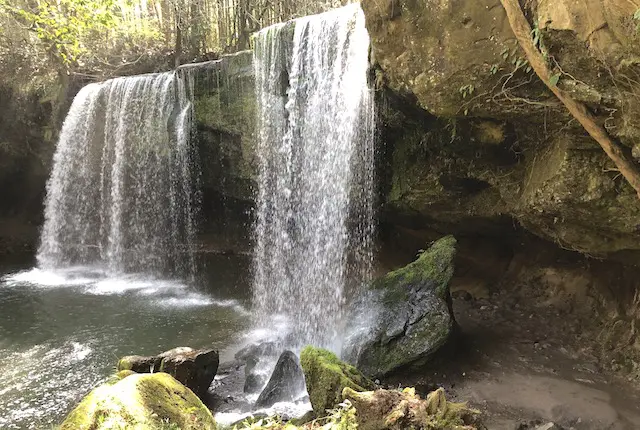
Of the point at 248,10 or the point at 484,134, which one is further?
the point at 248,10

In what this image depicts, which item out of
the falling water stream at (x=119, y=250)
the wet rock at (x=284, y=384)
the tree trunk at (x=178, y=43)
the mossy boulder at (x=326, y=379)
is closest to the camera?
the mossy boulder at (x=326, y=379)

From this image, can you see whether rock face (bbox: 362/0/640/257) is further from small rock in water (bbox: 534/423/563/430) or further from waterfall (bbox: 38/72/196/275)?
waterfall (bbox: 38/72/196/275)

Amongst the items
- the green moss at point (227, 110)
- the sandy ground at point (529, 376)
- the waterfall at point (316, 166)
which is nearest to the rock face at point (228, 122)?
the green moss at point (227, 110)

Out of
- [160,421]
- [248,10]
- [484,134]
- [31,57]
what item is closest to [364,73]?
[484,134]

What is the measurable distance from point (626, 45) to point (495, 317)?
4.69 metres

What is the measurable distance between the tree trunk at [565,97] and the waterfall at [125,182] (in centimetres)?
864

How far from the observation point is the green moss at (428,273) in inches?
246

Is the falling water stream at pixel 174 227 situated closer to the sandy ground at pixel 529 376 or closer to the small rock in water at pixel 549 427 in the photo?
the sandy ground at pixel 529 376

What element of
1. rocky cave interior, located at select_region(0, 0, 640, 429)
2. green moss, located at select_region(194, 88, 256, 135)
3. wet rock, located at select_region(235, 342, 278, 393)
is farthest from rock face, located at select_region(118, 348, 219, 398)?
green moss, located at select_region(194, 88, 256, 135)

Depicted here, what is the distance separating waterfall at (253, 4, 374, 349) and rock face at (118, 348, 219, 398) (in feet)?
5.68

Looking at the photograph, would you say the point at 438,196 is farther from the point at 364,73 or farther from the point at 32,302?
the point at 32,302

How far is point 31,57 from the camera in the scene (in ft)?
45.9

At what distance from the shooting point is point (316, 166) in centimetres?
848

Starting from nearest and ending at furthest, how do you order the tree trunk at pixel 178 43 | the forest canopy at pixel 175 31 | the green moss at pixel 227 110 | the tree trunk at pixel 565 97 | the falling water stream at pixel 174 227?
the tree trunk at pixel 565 97
the falling water stream at pixel 174 227
the green moss at pixel 227 110
the forest canopy at pixel 175 31
the tree trunk at pixel 178 43
